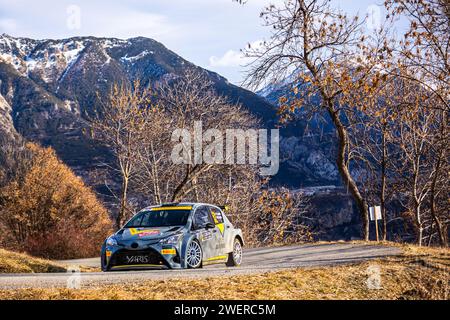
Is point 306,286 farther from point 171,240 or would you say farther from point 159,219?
point 159,219

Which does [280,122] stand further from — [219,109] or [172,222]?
[219,109]

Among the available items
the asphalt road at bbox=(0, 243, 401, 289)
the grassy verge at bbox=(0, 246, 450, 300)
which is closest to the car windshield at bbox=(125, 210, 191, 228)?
the asphalt road at bbox=(0, 243, 401, 289)

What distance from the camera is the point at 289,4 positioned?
1870 cm

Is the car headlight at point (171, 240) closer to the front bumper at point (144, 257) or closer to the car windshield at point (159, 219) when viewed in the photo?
the front bumper at point (144, 257)

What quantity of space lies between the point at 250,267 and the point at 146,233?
108 inches

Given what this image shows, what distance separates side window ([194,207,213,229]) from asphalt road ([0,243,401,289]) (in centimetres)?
106

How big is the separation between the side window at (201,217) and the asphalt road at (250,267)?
3.47 feet

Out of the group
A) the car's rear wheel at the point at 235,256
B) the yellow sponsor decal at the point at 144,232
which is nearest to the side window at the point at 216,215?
the car's rear wheel at the point at 235,256

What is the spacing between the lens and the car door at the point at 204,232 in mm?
13703

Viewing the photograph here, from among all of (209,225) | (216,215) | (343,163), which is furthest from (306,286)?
(343,163)

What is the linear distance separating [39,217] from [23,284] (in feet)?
137

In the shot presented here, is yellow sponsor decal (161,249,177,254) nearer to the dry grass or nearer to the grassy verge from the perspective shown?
the grassy verge

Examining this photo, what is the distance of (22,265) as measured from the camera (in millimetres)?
17562
